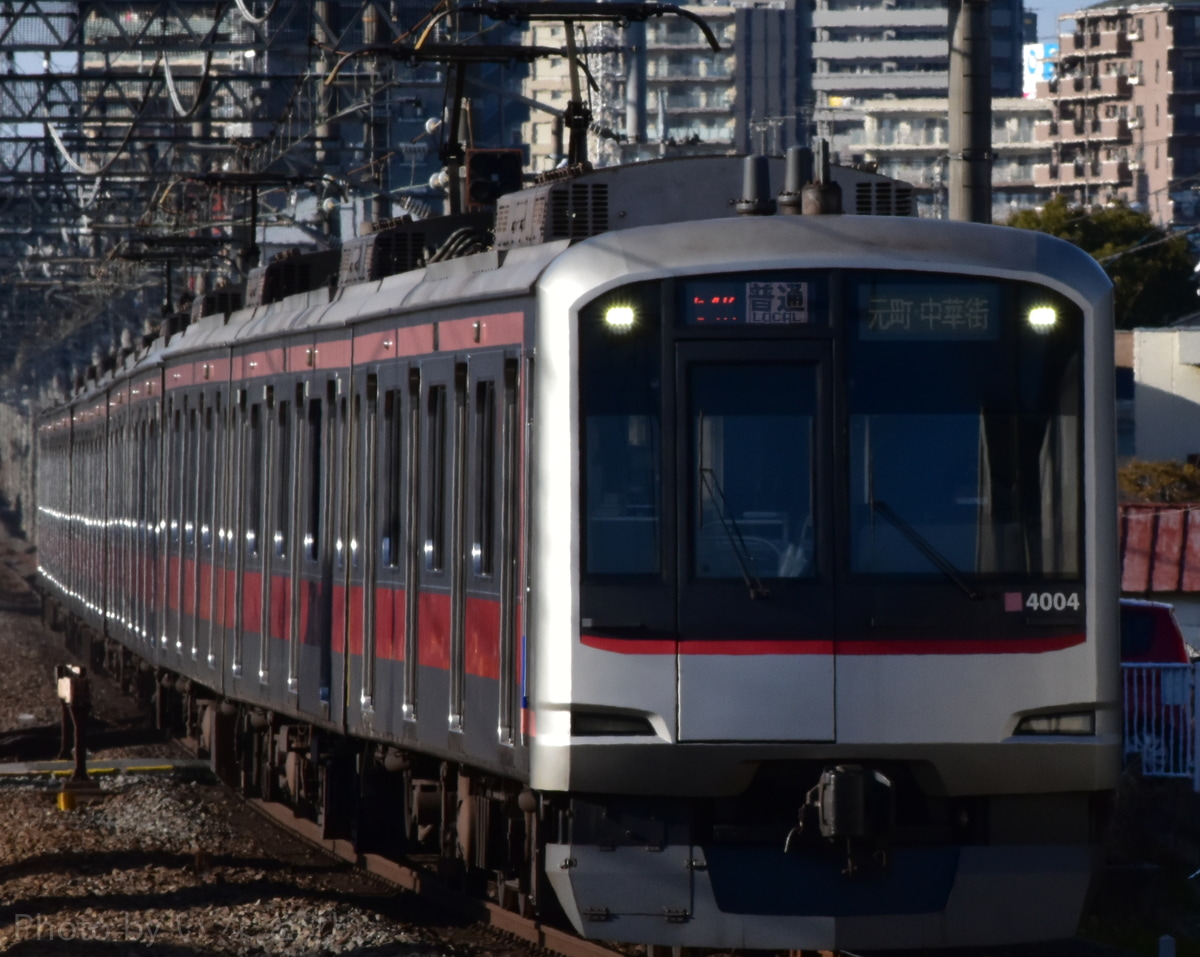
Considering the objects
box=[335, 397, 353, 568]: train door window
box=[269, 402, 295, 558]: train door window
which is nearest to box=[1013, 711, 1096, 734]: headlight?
box=[335, 397, 353, 568]: train door window

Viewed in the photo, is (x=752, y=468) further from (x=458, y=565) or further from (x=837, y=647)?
(x=458, y=565)

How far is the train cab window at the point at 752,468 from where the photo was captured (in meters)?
7.62

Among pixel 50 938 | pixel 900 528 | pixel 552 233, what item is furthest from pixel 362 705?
pixel 900 528

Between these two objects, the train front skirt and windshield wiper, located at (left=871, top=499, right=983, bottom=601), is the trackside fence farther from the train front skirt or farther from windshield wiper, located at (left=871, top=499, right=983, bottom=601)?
windshield wiper, located at (left=871, top=499, right=983, bottom=601)

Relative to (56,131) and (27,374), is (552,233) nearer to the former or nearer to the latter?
(56,131)

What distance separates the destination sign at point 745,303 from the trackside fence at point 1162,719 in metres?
7.83

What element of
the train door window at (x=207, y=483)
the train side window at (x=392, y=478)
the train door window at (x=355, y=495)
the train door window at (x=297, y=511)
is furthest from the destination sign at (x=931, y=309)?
the train door window at (x=207, y=483)

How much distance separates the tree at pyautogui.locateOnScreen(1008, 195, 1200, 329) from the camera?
177 feet

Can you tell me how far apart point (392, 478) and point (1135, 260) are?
152 feet

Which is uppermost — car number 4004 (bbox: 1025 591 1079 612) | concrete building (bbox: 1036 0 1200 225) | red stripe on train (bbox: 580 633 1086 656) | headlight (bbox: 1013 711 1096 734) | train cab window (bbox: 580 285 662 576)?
concrete building (bbox: 1036 0 1200 225)

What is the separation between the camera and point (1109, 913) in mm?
11414

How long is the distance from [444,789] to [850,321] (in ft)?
10.8

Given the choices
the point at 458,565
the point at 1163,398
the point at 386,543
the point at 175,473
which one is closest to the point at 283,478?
the point at 386,543

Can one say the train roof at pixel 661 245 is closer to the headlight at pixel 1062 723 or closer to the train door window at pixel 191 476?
the headlight at pixel 1062 723
